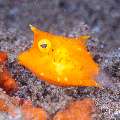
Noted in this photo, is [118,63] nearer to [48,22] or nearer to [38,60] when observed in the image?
[38,60]

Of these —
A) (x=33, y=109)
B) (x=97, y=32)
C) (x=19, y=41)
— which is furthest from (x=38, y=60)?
(x=97, y=32)

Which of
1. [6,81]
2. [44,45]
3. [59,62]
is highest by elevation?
[44,45]

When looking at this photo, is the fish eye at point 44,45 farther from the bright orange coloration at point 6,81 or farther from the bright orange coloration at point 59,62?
the bright orange coloration at point 6,81

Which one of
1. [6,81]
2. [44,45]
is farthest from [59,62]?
[6,81]

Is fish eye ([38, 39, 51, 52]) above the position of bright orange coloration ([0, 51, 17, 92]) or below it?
above

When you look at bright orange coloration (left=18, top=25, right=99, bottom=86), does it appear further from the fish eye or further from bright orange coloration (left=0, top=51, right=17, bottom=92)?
bright orange coloration (left=0, top=51, right=17, bottom=92)

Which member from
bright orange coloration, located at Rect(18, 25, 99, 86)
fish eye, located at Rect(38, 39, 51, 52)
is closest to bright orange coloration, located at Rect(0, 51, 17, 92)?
bright orange coloration, located at Rect(18, 25, 99, 86)

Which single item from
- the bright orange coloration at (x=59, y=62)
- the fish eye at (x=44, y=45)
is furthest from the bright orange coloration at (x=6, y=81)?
the fish eye at (x=44, y=45)

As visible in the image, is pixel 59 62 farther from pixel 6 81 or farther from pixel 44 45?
pixel 6 81
